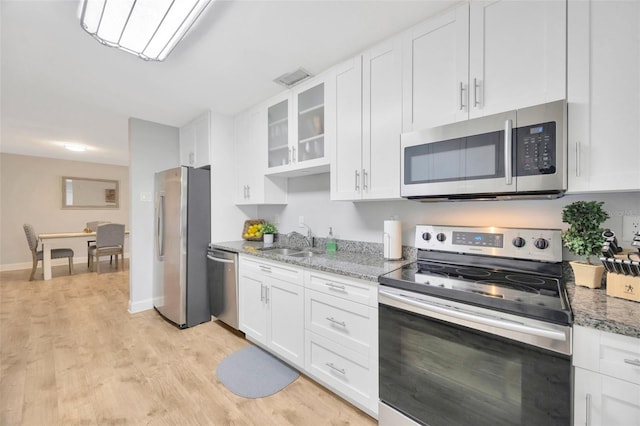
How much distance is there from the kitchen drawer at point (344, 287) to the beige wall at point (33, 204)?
690 centimetres

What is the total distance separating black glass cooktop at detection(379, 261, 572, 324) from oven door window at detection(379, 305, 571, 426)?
0.14 meters

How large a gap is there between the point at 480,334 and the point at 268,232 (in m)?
2.27

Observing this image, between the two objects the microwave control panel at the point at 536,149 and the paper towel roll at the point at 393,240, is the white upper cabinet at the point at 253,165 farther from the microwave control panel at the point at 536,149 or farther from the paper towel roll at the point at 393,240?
the microwave control panel at the point at 536,149

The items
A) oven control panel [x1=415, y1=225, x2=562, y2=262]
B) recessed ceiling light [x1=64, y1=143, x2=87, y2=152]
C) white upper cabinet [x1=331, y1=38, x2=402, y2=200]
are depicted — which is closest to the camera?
oven control panel [x1=415, y1=225, x2=562, y2=262]

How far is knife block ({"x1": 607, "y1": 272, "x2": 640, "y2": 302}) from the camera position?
3.43ft

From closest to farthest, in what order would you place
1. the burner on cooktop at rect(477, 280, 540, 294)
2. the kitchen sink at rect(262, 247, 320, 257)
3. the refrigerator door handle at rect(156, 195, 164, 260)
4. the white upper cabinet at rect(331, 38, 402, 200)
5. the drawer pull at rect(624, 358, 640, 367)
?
the drawer pull at rect(624, 358, 640, 367)
the burner on cooktop at rect(477, 280, 540, 294)
the white upper cabinet at rect(331, 38, 402, 200)
the kitchen sink at rect(262, 247, 320, 257)
the refrigerator door handle at rect(156, 195, 164, 260)

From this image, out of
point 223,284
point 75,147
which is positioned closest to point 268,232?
point 223,284

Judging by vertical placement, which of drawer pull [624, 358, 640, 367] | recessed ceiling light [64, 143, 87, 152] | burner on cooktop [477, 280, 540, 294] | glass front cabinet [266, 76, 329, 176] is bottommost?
drawer pull [624, 358, 640, 367]

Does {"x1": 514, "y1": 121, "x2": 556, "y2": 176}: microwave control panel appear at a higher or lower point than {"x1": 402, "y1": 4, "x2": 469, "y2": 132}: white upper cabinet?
lower

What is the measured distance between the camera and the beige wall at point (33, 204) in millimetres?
5426

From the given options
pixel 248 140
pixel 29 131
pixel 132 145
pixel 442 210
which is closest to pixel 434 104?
pixel 442 210

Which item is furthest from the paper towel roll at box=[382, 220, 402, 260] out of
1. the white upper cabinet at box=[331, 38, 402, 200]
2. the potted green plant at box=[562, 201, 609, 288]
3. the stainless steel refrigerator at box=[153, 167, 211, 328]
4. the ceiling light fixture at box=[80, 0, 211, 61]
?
the stainless steel refrigerator at box=[153, 167, 211, 328]

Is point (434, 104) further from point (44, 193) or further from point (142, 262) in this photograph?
point (44, 193)

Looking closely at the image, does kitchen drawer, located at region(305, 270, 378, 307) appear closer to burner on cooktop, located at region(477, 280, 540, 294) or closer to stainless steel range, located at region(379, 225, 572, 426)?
stainless steel range, located at region(379, 225, 572, 426)
